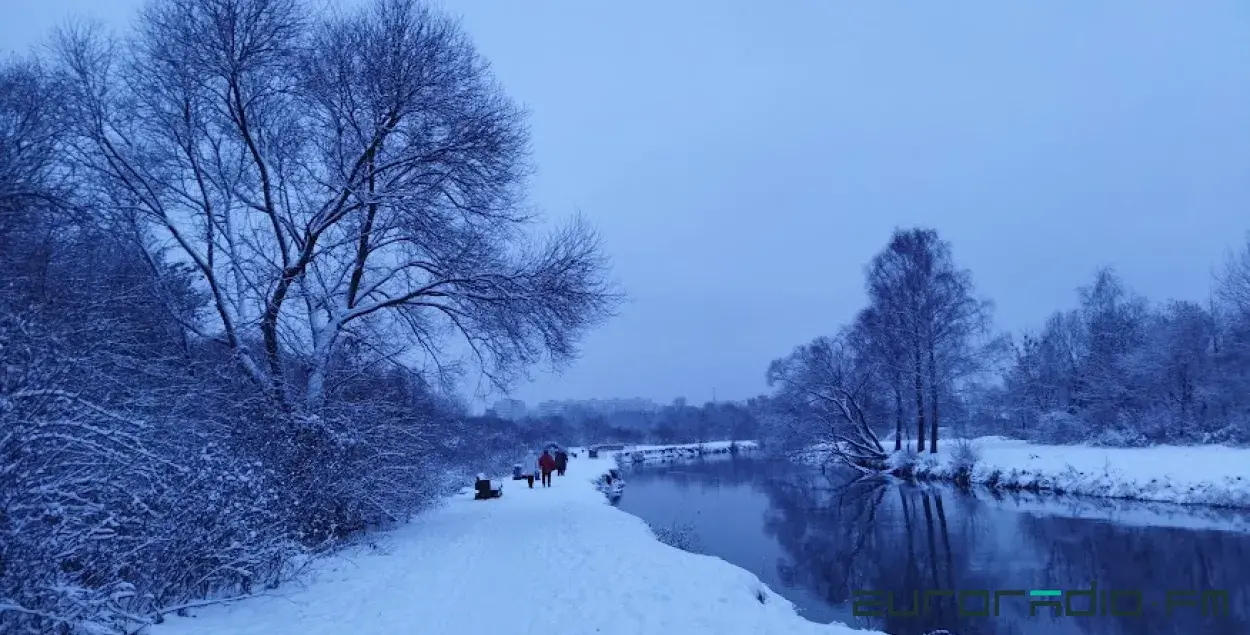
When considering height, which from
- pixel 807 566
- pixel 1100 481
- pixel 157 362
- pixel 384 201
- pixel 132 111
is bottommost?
pixel 807 566

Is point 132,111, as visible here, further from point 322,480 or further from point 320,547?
point 320,547

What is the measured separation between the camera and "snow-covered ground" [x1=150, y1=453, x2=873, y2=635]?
21.0 feet

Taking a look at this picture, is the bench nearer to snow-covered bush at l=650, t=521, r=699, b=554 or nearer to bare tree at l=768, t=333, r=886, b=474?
snow-covered bush at l=650, t=521, r=699, b=554

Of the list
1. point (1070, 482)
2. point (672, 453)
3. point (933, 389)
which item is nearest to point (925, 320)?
point (933, 389)

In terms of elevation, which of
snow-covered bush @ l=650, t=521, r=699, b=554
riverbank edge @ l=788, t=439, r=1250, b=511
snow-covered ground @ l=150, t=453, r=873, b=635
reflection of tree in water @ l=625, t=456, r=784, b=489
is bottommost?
reflection of tree in water @ l=625, t=456, r=784, b=489

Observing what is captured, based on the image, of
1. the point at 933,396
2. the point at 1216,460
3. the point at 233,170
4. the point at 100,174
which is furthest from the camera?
the point at 933,396

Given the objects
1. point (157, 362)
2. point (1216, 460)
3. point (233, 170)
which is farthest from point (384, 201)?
point (1216, 460)

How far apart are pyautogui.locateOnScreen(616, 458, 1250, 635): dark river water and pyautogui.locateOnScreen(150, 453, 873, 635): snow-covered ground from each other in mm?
2702

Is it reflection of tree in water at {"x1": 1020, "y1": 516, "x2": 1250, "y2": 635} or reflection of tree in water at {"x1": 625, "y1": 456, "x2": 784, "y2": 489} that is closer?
reflection of tree in water at {"x1": 1020, "y1": 516, "x2": 1250, "y2": 635}

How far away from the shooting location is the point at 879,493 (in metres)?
25.9

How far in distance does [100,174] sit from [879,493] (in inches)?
952

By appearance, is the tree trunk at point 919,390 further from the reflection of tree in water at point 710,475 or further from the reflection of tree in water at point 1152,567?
the reflection of tree in water at point 1152,567

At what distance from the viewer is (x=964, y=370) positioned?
32.0 m

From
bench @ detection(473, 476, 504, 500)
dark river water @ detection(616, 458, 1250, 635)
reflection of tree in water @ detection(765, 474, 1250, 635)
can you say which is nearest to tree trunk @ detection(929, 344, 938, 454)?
dark river water @ detection(616, 458, 1250, 635)
